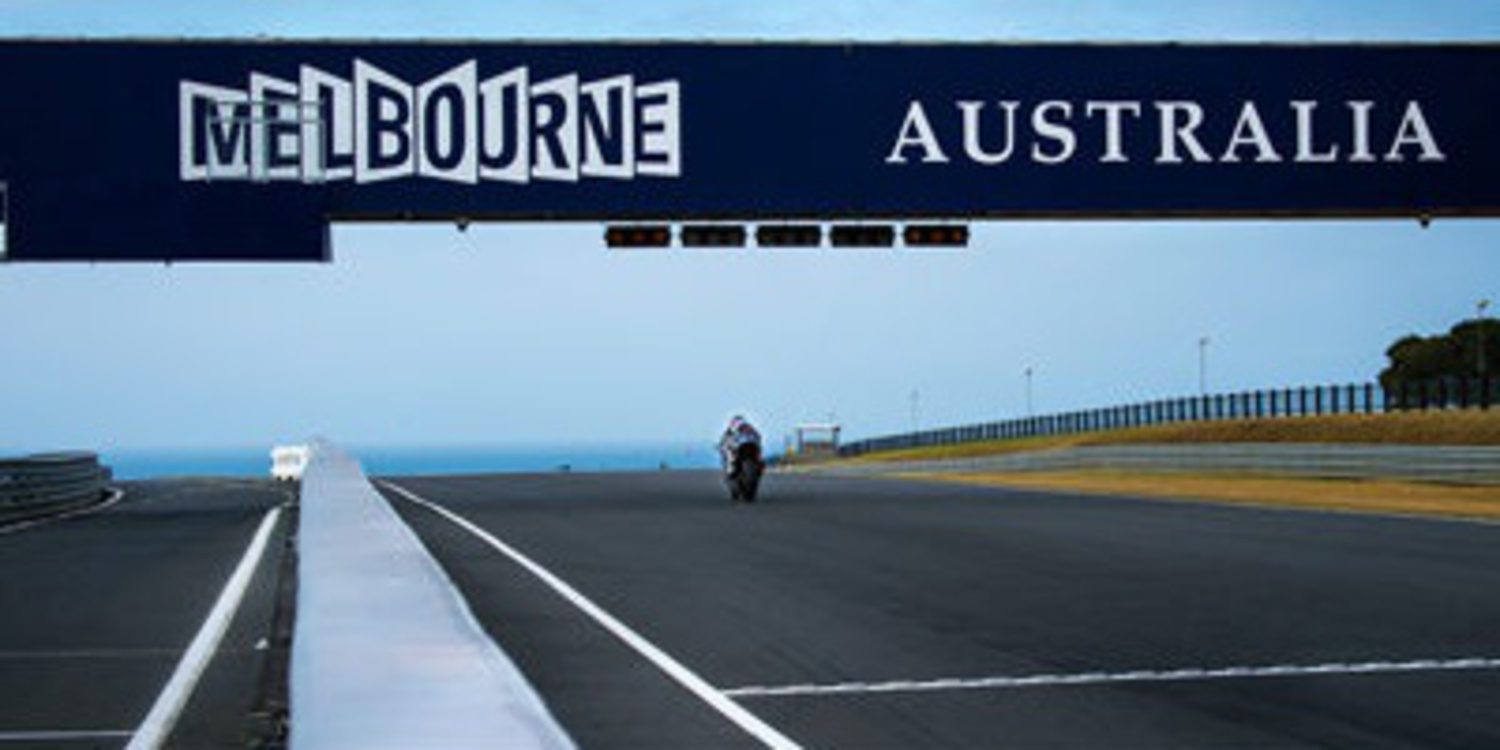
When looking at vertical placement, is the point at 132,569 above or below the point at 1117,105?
below

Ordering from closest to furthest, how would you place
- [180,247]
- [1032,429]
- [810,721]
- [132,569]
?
[810,721] → [132,569] → [180,247] → [1032,429]

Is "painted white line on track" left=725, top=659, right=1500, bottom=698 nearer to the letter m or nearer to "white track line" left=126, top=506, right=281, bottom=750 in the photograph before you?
"white track line" left=126, top=506, right=281, bottom=750

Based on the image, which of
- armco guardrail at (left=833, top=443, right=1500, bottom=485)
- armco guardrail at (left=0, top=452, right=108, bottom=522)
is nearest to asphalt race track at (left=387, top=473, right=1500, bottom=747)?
armco guardrail at (left=0, top=452, right=108, bottom=522)

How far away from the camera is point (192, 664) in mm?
12453

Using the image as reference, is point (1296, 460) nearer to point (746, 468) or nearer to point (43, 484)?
point (746, 468)

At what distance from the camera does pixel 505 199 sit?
38969mm

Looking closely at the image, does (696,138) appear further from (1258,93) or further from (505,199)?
(1258,93)

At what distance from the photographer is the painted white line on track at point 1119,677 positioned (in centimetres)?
1100

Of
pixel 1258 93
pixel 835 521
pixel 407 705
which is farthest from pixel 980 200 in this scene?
pixel 407 705

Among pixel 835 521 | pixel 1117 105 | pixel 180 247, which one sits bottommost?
pixel 835 521

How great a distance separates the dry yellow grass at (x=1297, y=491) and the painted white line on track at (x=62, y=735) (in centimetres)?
2171

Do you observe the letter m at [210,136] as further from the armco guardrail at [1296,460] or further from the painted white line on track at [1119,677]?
the painted white line on track at [1119,677]

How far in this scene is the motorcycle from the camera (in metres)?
34.6

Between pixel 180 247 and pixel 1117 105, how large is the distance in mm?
16501
